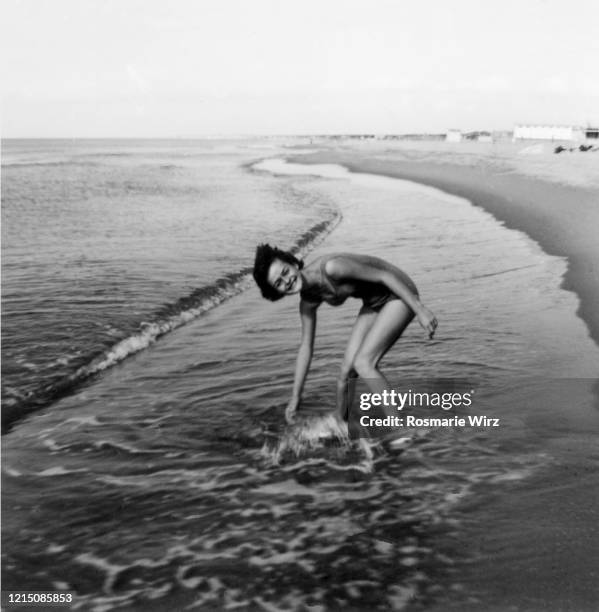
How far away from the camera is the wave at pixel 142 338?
5365 mm

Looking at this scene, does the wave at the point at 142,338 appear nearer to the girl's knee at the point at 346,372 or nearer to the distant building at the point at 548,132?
the girl's knee at the point at 346,372

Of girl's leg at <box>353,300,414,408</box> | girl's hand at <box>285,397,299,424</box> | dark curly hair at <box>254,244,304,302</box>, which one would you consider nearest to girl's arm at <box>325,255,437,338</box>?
girl's leg at <box>353,300,414,408</box>

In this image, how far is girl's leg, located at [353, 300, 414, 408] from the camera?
4.13m

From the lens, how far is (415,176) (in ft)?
105

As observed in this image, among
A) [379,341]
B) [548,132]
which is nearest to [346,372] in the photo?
[379,341]

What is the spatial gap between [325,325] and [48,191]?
72.0 ft

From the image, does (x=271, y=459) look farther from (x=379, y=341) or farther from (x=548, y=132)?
(x=548, y=132)

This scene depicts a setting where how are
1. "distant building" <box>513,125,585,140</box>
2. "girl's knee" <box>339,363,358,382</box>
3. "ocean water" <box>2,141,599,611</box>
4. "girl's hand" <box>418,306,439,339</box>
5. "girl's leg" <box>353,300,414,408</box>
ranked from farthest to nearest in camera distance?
"distant building" <box>513,125,585,140</box> < "girl's knee" <box>339,363,358,382</box> < "girl's leg" <box>353,300,414,408</box> < "girl's hand" <box>418,306,439,339</box> < "ocean water" <box>2,141,599,611</box>

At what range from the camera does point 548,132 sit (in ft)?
284

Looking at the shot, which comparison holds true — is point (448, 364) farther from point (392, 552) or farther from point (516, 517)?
point (392, 552)

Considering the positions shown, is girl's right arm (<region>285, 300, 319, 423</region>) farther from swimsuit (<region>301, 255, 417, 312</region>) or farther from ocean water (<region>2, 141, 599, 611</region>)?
ocean water (<region>2, 141, 599, 611</region>)

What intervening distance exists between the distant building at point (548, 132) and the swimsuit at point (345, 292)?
85.0 m

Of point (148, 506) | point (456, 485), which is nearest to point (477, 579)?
point (456, 485)

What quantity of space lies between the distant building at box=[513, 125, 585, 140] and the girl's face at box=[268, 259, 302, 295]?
8552cm
